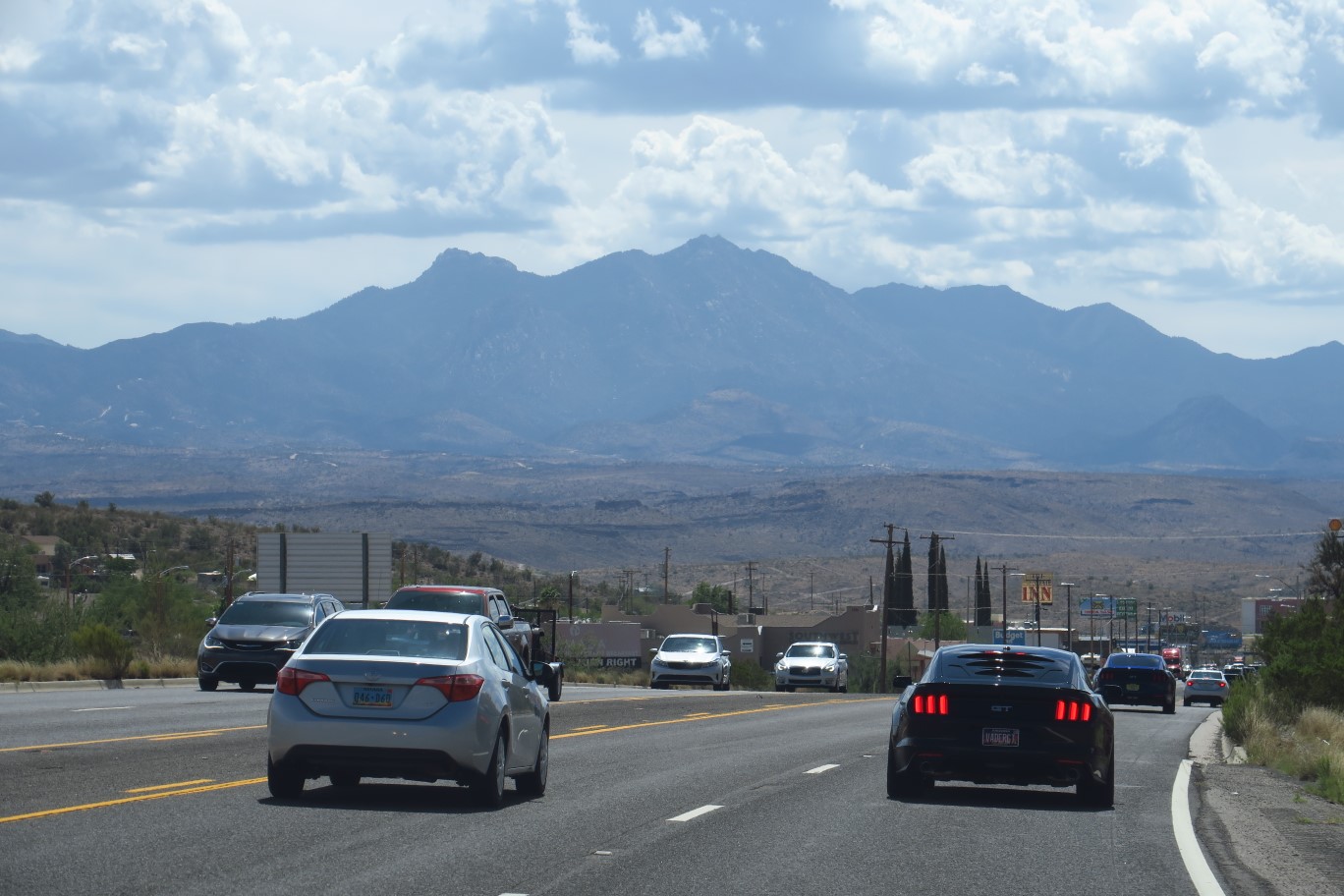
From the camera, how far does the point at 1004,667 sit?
17.6 m

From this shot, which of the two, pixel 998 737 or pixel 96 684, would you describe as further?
pixel 96 684

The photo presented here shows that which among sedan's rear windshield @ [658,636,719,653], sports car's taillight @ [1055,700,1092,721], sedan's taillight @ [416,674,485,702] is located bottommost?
sedan's rear windshield @ [658,636,719,653]

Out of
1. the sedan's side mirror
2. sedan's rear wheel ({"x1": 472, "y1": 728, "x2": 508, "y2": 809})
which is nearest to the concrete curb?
the sedan's side mirror

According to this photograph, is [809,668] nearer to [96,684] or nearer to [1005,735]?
[96,684]

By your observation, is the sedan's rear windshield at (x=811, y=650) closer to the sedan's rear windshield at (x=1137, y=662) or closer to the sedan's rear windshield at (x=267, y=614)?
the sedan's rear windshield at (x=1137, y=662)

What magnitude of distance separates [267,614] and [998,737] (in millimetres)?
19004

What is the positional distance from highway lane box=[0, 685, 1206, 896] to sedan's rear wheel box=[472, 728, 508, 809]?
158 mm

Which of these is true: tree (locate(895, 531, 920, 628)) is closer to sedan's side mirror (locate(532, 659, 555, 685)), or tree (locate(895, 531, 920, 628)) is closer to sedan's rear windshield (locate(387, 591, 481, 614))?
sedan's rear windshield (locate(387, 591, 481, 614))

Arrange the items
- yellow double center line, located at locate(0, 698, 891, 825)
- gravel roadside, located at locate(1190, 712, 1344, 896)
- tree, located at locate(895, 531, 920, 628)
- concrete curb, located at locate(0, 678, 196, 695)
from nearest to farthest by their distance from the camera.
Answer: gravel roadside, located at locate(1190, 712, 1344, 896), yellow double center line, located at locate(0, 698, 891, 825), concrete curb, located at locate(0, 678, 196, 695), tree, located at locate(895, 531, 920, 628)

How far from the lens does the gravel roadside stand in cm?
1278

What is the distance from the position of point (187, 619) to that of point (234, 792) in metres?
37.2

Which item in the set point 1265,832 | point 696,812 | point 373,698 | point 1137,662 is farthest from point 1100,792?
point 1137,662

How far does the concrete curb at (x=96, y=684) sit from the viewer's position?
3266 centimetres

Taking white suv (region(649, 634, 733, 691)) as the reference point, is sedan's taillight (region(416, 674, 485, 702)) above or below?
above
